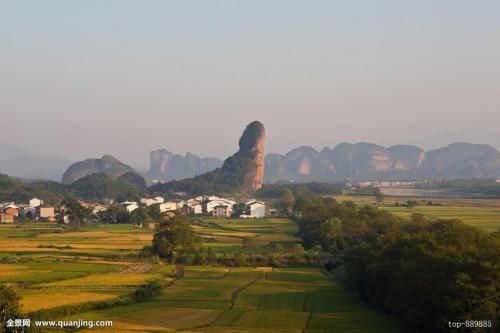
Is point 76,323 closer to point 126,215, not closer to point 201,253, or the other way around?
point 201,253

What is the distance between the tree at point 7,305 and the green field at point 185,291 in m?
3.35

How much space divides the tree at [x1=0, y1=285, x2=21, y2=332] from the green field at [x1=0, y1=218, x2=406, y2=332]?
3351 millimetres

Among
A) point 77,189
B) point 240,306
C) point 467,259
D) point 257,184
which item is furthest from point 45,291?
point 257,184

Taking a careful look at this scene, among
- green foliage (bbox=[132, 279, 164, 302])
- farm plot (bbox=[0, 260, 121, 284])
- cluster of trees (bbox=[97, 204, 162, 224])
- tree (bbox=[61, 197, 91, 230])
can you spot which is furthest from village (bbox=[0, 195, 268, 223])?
green foliage (bbox=[132, 279, 164, 302])

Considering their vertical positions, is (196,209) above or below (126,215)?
below

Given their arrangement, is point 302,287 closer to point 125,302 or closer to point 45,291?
point 125,302

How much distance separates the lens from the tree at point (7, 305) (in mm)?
19969

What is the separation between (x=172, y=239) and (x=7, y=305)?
26.1 meters

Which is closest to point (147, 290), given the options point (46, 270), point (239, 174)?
point (46, 270)

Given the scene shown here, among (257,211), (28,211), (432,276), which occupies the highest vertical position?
(28,211)

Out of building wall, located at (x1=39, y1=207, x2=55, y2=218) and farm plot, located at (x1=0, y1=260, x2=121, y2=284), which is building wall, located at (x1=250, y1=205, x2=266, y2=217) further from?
farm plot, located at (x1=0, y1=260, x2=121, y2=284)

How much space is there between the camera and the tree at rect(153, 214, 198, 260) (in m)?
46.4

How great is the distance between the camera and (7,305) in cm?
2048

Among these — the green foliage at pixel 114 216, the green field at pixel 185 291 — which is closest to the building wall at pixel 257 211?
the green foliage at pixel 114 216
